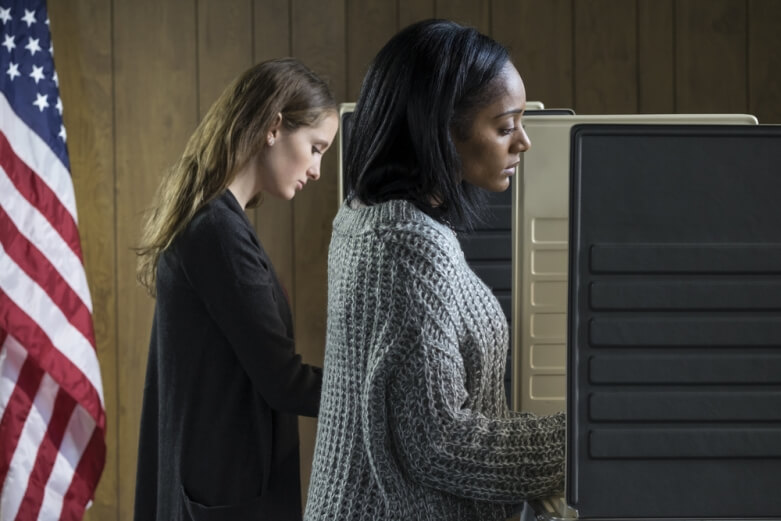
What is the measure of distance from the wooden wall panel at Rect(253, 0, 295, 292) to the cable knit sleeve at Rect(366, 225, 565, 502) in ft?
5.64

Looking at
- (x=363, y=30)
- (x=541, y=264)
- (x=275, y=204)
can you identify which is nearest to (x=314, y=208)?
(x=275, y=204)

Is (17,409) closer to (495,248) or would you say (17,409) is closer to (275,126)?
(275,126)

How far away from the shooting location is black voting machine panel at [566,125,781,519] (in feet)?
2.98

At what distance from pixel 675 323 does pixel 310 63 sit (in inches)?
75.1

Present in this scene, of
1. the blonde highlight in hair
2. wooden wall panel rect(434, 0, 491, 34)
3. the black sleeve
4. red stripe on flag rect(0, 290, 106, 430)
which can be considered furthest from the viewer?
wooden wall panel rect(434, 0, 491, 34)

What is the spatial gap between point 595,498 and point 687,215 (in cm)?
27

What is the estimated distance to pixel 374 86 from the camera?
1.03 m

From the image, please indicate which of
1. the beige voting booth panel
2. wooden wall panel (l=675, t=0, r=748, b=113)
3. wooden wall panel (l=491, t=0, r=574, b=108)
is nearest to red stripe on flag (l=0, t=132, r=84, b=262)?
wooden wall panel (l=491, t=0, r=574, b=108)

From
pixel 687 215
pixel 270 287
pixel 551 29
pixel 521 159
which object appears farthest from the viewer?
pixel 551 29

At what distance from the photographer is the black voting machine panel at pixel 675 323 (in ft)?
2.98

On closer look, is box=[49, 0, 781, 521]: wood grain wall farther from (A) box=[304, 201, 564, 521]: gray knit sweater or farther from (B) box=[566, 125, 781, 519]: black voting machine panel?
(B) box=[566, 125, 781, 519]: black voting machine panel

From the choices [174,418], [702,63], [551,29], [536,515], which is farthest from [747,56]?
[536,515]

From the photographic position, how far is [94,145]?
8.88 ft

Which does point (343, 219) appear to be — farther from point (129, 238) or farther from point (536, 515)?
point (129, 238)
